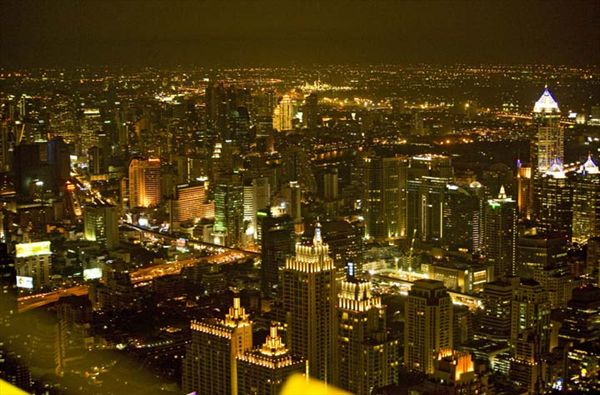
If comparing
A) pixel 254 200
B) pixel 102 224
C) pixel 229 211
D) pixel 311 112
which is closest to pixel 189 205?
pixel 229 211

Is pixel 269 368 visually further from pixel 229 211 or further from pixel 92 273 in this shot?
pixel 229 211

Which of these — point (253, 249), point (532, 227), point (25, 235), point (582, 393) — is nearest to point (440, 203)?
point (532, 227)

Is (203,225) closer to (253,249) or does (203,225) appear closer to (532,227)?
(253,249)

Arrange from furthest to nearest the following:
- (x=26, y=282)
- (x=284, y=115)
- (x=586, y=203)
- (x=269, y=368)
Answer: (x=284, y=115) < (x=586, y=203) < (x=26, y=282) < (x=269, y=368)

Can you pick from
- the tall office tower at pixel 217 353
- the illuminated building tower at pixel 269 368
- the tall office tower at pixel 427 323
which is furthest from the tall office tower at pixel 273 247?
the illuminated building tower at pixel 269 368

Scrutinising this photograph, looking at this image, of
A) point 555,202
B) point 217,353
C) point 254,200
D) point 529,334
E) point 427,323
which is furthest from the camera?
point 254,200

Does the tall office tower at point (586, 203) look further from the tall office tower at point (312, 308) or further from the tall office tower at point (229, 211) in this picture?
the tall office tower at point (312, 308)

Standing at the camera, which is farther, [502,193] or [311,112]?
[311,112]
